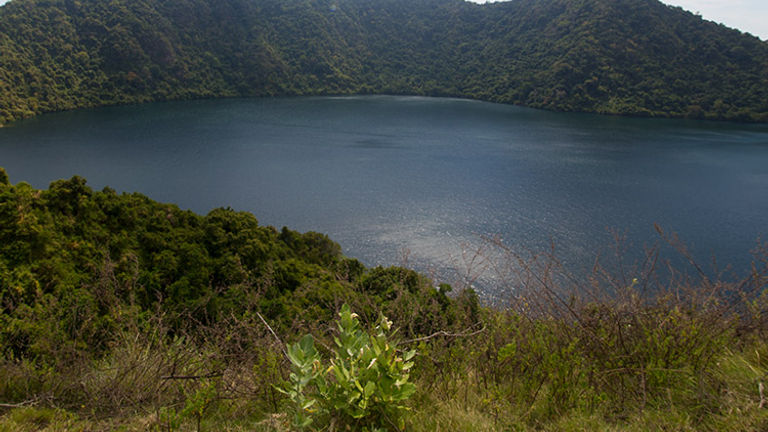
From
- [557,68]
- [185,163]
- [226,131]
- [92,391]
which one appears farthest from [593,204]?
[557,68]

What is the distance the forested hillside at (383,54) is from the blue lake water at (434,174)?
786cm

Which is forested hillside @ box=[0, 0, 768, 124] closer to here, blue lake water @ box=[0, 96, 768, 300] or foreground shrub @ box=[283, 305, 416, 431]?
blue lake water @ box=[0, 96, 768, 300]

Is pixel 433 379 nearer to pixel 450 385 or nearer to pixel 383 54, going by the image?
pixel 450 385

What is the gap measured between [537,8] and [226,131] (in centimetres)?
6702

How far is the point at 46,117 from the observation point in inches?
1833

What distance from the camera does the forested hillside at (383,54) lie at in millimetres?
54000

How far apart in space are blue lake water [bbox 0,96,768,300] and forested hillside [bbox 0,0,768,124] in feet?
25.8

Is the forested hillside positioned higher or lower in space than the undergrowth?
higher

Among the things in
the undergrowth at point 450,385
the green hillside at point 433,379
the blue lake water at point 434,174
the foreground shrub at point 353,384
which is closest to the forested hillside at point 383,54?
the blue lake water at point 434,174

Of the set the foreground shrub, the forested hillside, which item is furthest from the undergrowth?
the forested hillside

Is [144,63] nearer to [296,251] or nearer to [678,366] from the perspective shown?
[296,251]

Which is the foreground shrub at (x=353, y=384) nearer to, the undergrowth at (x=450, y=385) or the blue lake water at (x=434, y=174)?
the undergrowth at (x=450, y=385)

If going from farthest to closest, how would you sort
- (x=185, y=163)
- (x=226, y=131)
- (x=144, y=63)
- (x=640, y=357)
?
(x=144, y=63) < (x=226, y=131) < (x=185, y=163) < (x=640, y=357)

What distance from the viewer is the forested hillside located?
54.0 m
